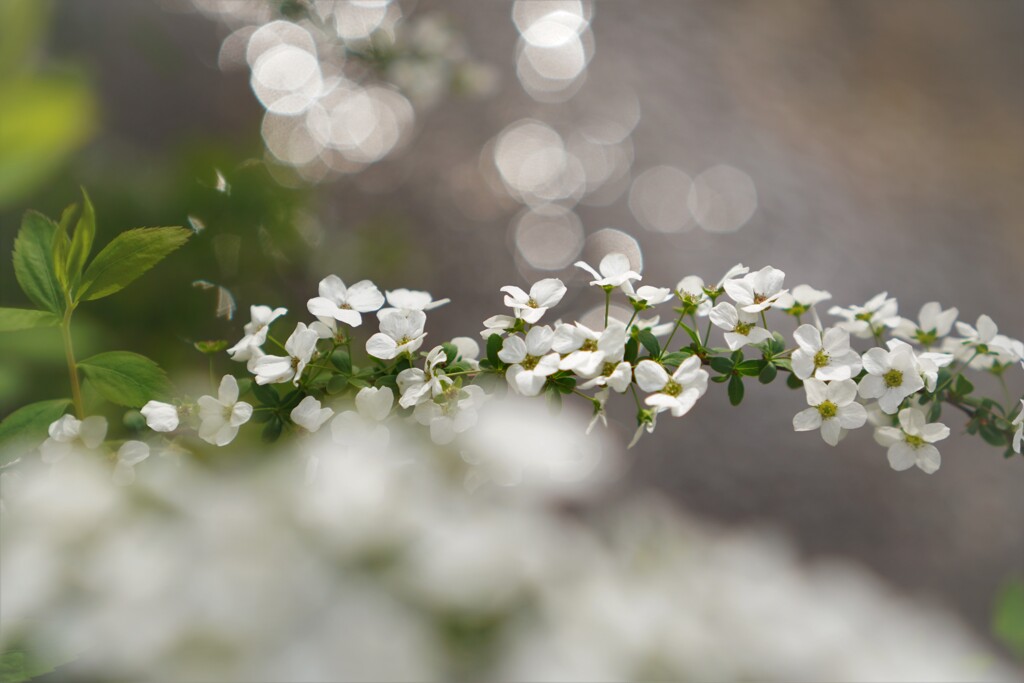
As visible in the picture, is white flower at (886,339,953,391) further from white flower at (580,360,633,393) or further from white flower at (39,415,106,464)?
white flower at (39,415,106,464)

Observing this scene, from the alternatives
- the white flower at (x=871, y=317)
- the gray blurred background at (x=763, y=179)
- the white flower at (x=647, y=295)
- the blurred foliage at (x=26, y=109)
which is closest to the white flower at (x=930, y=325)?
the white flower at (x=871, y=317)

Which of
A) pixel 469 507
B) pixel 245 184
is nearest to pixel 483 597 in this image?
pixel 469 507

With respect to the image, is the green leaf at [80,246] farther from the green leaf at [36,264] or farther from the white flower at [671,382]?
the white flower at [671,382]

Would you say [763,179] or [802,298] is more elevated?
[802,298]

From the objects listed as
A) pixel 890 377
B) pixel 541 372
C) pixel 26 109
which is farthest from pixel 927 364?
pixel 26 109

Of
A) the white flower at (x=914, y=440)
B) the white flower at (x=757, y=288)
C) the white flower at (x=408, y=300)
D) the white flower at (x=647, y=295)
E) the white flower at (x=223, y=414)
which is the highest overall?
the white flower at (x=757, y=288)

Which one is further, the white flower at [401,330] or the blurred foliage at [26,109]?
the blurred foliage at [26,109]

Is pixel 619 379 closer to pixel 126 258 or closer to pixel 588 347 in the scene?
pixel 588 347

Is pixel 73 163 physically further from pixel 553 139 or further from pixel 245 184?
pixel 553 139
